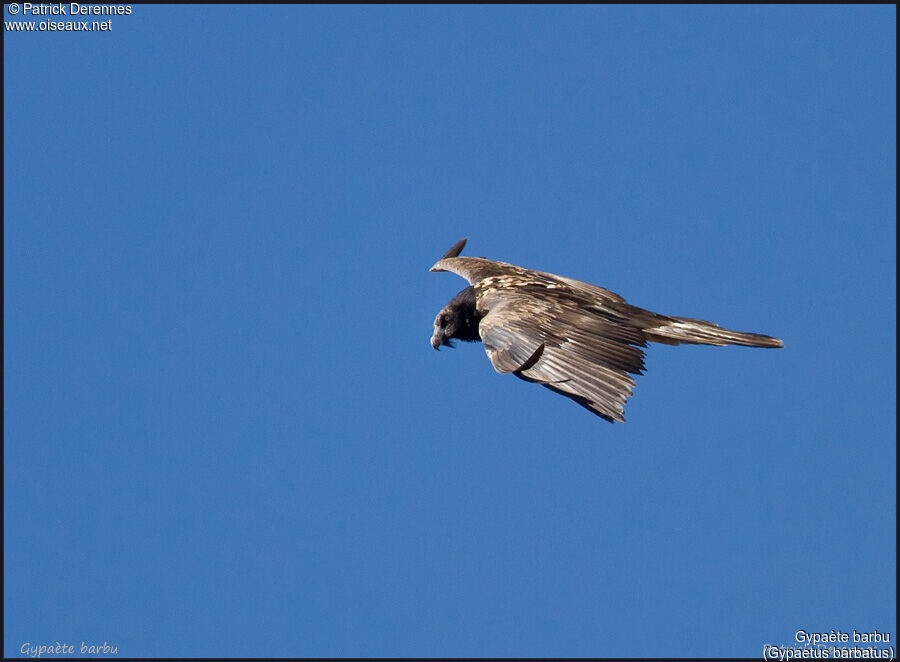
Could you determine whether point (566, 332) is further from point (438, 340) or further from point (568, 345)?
point (438, 340)

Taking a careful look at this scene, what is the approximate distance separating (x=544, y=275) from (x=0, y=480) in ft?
26.8

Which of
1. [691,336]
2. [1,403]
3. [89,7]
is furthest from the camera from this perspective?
[89,7]

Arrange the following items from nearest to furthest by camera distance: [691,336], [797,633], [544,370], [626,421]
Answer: [626,421] → [544,370] → [691,336] → [797,633]

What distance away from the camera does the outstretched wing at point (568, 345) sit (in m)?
9.32

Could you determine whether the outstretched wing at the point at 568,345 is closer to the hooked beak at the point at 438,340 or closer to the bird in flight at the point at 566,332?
the bird in flight at the point at 566,332

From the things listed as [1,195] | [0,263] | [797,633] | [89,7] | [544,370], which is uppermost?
[89,7]

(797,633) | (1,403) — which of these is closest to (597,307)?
(797,633)

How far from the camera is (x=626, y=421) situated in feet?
29.3

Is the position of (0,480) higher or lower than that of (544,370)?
higher

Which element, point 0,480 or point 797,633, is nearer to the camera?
point 797,633

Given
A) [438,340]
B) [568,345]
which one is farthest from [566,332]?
[438,340]

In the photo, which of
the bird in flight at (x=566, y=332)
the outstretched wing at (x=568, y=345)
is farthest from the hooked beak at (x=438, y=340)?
the outstretched wing at (x=568, y=345)

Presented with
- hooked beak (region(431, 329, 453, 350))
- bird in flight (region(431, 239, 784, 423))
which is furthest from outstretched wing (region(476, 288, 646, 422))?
hooked beak (region(431, 329, 453, 350))

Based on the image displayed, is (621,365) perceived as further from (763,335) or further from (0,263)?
(0,263)
